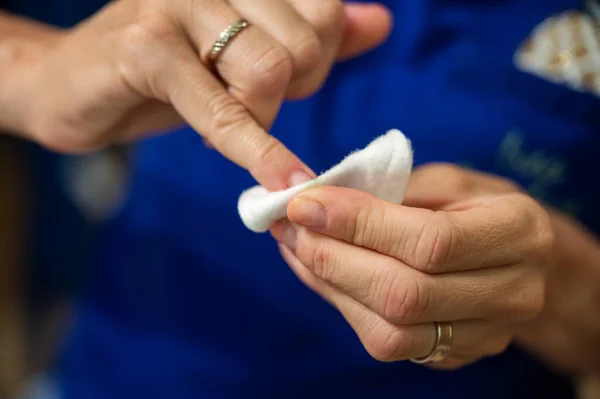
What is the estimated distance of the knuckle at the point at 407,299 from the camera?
0.40 metres

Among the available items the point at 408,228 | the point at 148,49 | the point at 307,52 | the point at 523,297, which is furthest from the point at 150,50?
the point at 523,297

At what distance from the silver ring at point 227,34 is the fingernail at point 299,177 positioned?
12cm

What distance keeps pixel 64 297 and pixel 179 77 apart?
3.94 ft

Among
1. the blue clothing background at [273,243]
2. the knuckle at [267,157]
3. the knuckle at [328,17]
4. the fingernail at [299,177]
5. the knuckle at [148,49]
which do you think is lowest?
the blue clothing background at [273,243]

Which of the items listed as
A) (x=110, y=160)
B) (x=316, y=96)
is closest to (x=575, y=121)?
(x=316, y=96)

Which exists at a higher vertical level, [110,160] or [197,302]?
[197,302]

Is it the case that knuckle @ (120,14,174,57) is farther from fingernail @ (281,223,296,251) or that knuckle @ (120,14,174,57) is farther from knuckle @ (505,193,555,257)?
knuckle @ (505,193,555,257)

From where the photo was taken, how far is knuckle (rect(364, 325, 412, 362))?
415 millimetres

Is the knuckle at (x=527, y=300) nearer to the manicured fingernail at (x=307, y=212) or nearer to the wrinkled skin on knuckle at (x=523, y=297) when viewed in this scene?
the wrinkled skin on knuckle at (x=523, y=297)

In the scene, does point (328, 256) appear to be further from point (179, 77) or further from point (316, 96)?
point (316, 96)

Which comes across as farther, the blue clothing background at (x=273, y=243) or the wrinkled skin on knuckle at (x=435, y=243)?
the blue clothing background at (x=273, y=243)

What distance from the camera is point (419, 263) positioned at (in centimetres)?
40

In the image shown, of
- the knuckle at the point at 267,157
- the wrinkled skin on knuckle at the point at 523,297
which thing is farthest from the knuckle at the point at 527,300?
the knuckle at the point at 267,157

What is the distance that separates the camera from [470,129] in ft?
2.21
